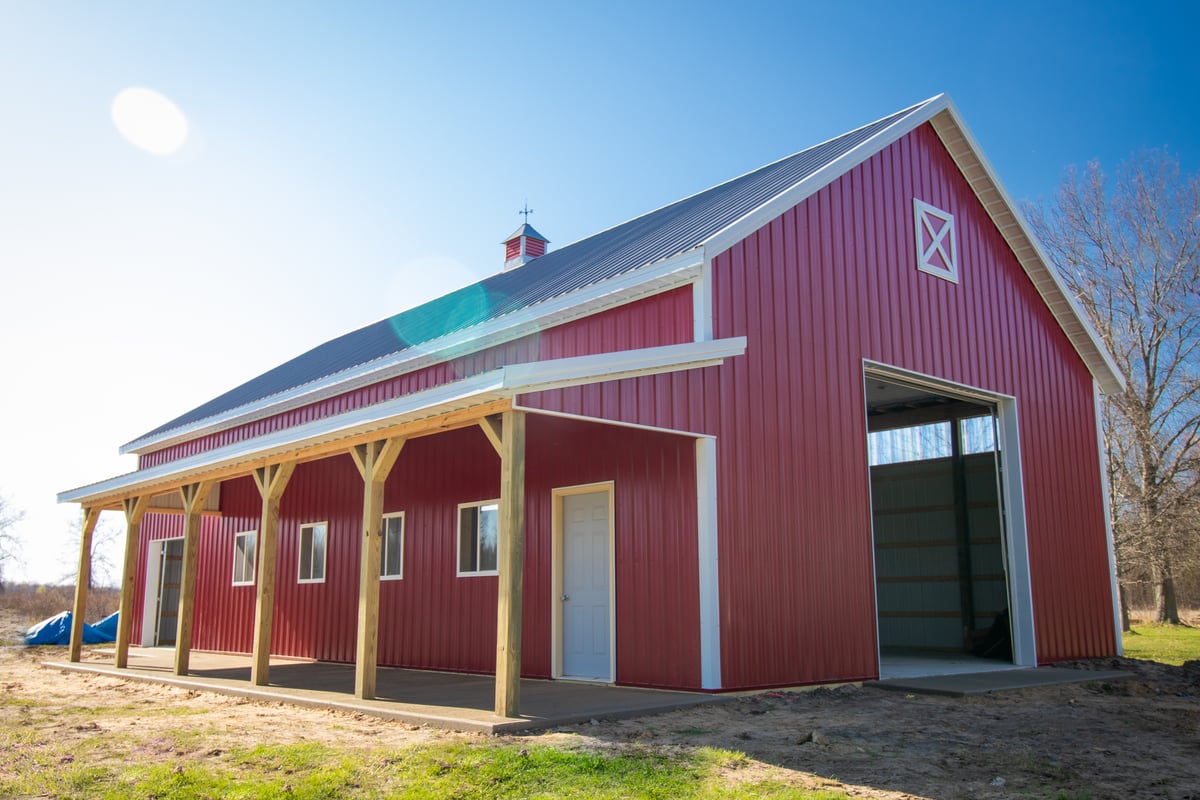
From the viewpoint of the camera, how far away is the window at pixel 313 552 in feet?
48.8

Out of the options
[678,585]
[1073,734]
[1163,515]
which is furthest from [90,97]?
[1163,515]

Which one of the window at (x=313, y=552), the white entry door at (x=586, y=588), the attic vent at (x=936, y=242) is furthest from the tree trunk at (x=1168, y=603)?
the window at (x=313, y=552)

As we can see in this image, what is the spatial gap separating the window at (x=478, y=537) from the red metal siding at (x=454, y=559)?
0.14m

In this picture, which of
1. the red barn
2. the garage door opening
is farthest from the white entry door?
the garage door opening

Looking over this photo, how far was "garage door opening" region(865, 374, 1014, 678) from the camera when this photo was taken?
14.4 m

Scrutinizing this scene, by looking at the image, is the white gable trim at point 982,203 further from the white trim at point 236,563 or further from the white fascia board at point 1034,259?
the white trim at point 236,563

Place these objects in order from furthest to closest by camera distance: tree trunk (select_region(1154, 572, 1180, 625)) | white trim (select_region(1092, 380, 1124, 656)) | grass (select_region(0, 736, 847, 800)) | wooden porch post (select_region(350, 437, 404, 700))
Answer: tree trunk (select_region(1154, 572, 1180, 625)), white trim (select_region(1092, 380, 1124, 656)), wooden porch post (select_region(350, 437, 404, 700)), grass (select_region(0, 736, 847, 800))

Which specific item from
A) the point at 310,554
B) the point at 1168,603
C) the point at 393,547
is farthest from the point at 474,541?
the point at 1168,603

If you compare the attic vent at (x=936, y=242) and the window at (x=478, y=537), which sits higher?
the attic vent at (x=936, y=242)

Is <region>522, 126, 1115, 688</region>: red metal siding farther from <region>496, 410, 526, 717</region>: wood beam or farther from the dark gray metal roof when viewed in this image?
the dark gray metal roof

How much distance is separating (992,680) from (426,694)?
6.00 m

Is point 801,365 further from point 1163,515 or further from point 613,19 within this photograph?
point 1163,515

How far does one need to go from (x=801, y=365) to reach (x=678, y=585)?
9.14 ft

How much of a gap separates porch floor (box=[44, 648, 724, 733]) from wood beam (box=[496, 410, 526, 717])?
0.74ft
